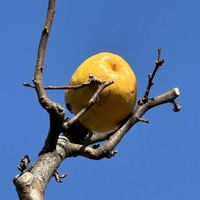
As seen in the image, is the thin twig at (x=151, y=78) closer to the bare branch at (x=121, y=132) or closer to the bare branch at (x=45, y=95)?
the bare branch at (x=121, y=132)

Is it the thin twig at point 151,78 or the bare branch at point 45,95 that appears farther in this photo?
the thin twig at point 151,78

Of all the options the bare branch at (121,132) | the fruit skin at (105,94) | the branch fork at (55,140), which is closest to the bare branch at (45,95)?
the branch fork at (55,140)

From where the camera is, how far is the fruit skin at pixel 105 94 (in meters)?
3.85

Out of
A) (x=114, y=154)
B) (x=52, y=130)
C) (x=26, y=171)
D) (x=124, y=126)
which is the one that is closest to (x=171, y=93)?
(x=124, y=126)

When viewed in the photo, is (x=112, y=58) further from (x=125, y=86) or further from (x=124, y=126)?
(x=124, y=126)

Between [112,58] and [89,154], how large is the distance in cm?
93

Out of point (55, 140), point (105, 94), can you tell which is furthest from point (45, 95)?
point (105, 94)

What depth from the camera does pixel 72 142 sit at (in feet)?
12.4

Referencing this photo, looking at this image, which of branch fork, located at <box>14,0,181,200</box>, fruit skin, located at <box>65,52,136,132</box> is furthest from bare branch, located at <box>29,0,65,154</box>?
fruit skin, located at <box>65,52,136,132</box>

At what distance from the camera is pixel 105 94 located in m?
3.83

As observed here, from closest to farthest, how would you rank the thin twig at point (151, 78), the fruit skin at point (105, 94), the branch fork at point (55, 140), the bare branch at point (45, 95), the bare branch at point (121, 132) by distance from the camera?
1. the branch fork at point (55, 140)
2. the bare branch at point (45, 95)
3. the bare branch at point (121, 132)
4. the thin twig at point (151, 78)
5. the fruit skin at point (105, 94)

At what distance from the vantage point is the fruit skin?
152 inches

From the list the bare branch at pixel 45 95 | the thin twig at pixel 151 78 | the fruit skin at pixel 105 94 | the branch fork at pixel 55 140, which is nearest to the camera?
the branch fork at pixel 55 140

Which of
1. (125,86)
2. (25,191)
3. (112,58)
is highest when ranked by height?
(112,58)
